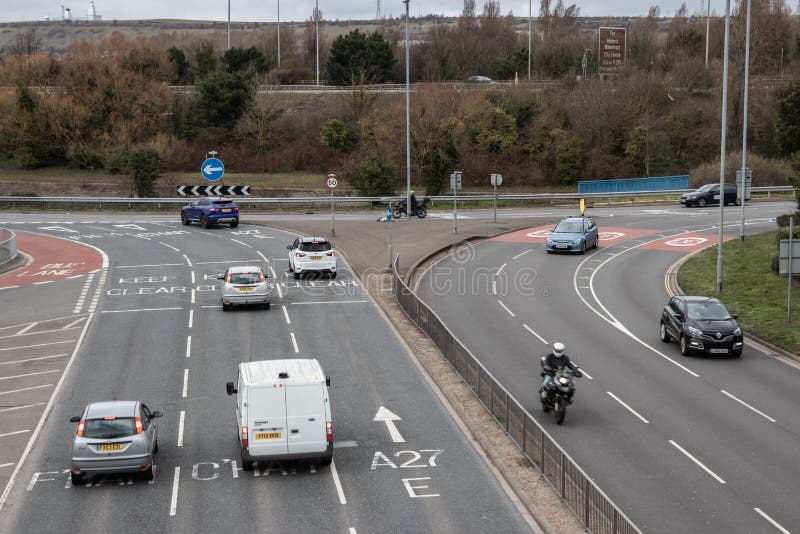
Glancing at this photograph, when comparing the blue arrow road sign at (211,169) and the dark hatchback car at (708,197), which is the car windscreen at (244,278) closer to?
the blue arrow road sign at (211,169)

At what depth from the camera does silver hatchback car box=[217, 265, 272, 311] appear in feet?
112

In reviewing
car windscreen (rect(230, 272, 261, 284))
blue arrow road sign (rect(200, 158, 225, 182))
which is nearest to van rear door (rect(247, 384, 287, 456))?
car windscreen (rect(230, 272, 261, 284))

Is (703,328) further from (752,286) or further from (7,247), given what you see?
(7,247)

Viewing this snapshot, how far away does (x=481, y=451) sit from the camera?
20.3 m

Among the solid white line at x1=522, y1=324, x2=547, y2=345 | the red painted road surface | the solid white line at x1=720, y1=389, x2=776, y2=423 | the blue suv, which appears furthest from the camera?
the blue suv

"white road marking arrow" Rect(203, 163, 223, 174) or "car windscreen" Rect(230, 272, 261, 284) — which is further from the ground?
"white road marking arrow" Rect(203, 163, 223, 174)

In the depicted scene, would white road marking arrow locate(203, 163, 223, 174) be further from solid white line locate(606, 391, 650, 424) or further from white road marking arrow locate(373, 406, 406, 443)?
solid white line locate(606, 391, 650, 424)

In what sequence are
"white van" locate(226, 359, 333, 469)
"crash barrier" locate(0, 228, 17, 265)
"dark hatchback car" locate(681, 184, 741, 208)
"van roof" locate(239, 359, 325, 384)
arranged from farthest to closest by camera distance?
1. "dark hatchback car" locate(681, 184, 741, 208)
2. "crash barrier" locate(0, 228, 17, 265)
3. "van roof" locate(239, 359, 325, 384)
4. "white van" locate(226, 359, 333, 469)

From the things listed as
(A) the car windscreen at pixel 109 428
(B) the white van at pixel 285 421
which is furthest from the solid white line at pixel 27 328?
(B) the white van at pixel 285 421

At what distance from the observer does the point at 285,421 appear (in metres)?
18.6

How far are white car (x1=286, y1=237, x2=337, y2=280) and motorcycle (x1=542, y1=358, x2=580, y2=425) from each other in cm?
1862

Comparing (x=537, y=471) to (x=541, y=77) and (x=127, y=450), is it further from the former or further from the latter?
(x=541, y=77)

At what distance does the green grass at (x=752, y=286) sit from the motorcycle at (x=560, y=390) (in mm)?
10651

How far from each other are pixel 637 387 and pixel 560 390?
416cm
